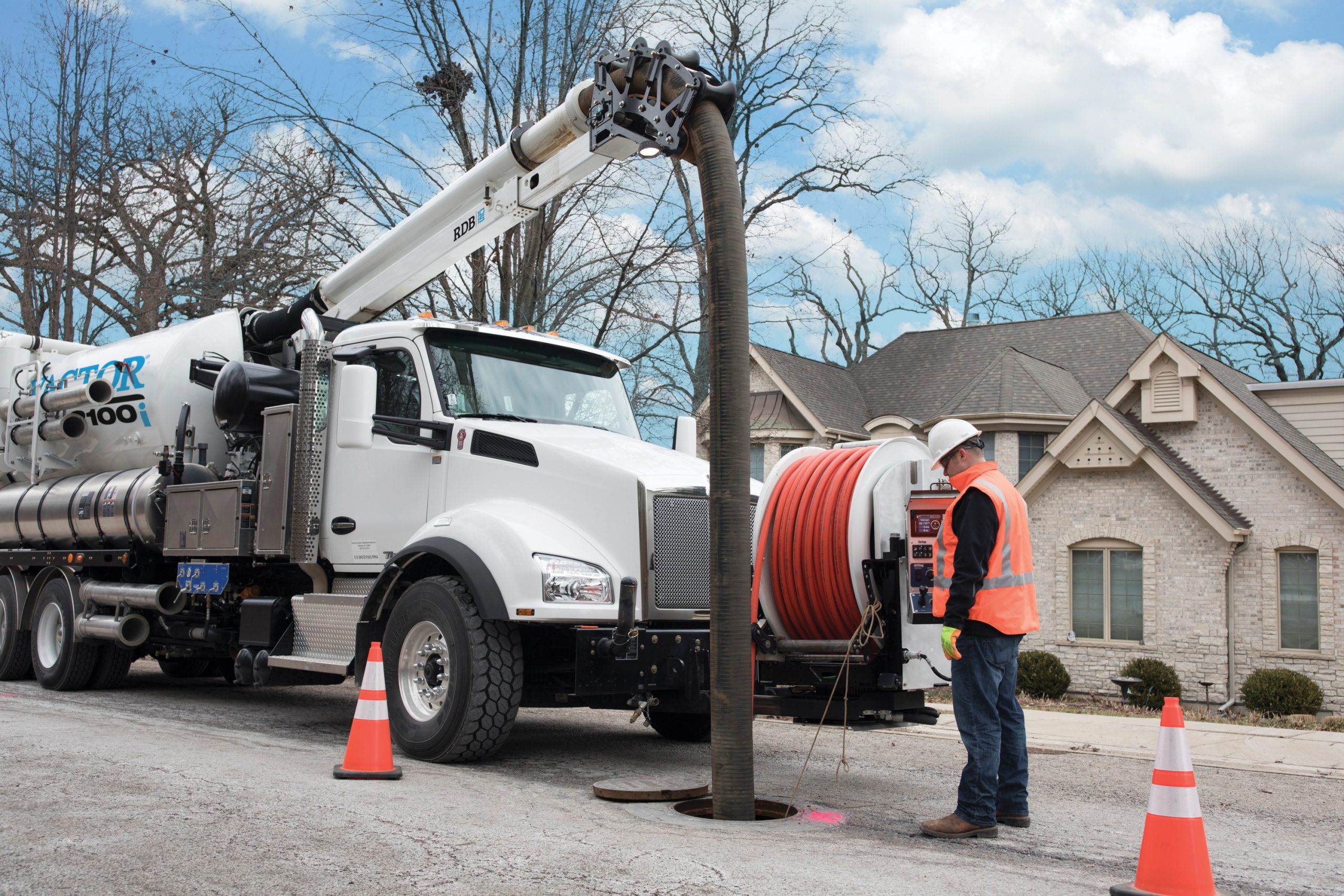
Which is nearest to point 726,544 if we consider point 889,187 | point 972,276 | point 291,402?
point 291,402

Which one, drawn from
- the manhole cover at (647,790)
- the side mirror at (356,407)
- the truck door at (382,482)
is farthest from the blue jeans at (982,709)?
the side mirror at (356,407)

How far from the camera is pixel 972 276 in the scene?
1768 inches

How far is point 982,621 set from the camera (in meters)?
5.56

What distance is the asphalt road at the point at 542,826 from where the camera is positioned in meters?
4.37

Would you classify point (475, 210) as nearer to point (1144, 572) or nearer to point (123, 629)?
point (123, 629)

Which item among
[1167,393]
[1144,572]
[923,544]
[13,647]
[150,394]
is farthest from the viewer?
[1167,393]

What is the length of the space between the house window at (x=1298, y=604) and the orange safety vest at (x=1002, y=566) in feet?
54.4

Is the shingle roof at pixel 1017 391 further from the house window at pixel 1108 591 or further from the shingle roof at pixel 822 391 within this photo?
the house window at pixel 1108 591

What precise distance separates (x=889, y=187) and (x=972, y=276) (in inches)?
737

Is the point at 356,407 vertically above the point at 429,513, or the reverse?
the point at 356,407

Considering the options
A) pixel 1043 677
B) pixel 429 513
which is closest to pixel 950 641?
pixel 429 513

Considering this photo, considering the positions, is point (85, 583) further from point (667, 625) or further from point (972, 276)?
point (972, 276)

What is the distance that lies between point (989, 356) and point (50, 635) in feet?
71.2

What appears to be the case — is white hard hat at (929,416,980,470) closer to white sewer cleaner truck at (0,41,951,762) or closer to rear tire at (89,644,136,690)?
white sewer cleaner truck at (0,41,951,762)
